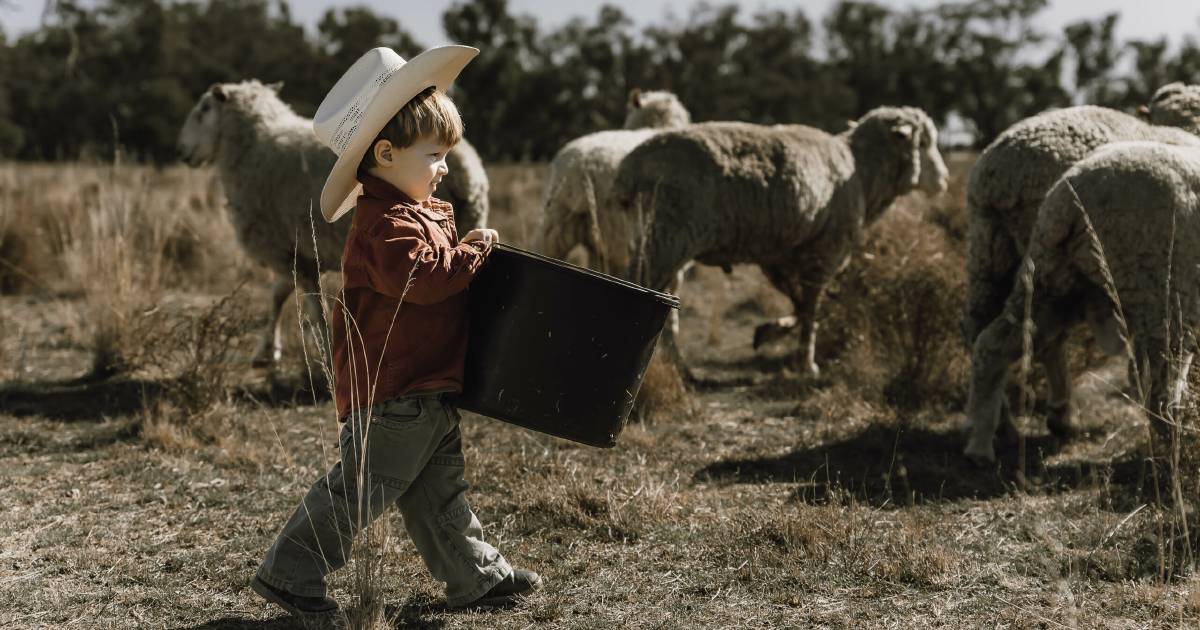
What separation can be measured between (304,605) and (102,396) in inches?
166

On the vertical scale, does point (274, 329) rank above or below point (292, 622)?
above

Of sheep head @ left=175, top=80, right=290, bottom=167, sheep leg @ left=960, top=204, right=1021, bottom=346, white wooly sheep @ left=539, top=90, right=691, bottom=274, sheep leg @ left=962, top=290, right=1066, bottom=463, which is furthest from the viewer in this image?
sheep head @ left=175, top=80, right=290, bottom=167

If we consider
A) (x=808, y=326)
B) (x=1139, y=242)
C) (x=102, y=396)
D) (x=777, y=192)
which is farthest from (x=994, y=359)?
(x=102, y=396)

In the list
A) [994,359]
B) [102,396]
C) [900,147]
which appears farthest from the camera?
[900,147]

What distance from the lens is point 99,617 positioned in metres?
3.67

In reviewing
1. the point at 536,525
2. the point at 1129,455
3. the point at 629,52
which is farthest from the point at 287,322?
the point at 629,52

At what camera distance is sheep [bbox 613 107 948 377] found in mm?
7137

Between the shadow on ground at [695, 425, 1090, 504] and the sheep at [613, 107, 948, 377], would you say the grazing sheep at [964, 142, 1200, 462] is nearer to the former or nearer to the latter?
the shadow on ground at [695, 425, 1090, 504]

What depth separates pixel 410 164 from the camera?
10.8ft

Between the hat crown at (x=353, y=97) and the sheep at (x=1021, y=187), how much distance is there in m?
3.84

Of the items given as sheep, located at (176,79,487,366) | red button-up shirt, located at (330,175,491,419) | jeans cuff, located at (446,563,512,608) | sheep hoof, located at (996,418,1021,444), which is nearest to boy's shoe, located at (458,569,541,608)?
jeans cuff, located at (446,563,512,608)

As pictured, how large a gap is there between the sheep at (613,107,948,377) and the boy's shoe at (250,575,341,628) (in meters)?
3.59

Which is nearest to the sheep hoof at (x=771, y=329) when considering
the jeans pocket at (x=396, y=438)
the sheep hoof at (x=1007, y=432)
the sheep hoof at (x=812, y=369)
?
the sheep hoof at (x=812, y=369)

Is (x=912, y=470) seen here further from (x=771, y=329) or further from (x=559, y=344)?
(x=771, y=329)
